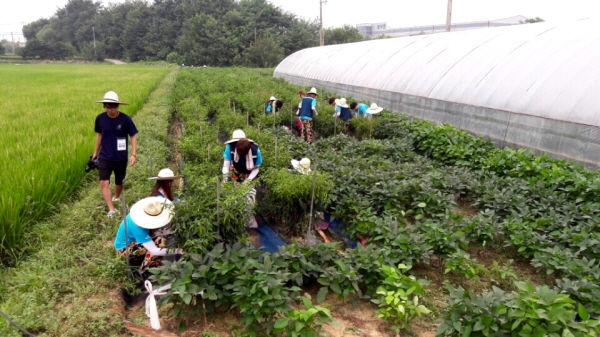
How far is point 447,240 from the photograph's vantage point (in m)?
3.51

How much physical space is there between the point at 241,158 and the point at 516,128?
504 cm

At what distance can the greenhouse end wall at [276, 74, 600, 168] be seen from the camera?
553cm

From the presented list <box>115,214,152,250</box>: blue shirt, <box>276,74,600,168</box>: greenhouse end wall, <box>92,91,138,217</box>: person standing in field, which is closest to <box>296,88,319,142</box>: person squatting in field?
<box>276,74,600,168</box>: greenhouse end wall

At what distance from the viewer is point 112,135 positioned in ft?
14.2

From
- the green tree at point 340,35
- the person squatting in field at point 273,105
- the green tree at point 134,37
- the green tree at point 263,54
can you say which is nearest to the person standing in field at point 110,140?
the person squatting in field at point 273,105

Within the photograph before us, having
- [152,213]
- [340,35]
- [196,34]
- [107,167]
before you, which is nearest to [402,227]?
[152,213]

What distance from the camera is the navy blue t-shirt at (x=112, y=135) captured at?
4.32 metres

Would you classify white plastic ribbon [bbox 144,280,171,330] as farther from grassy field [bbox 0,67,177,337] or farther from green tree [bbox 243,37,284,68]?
green tree [bbox 243,37,284,68]

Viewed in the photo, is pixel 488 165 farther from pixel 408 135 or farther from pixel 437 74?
pixel 437 74

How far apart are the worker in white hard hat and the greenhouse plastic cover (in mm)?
Answer: 4764

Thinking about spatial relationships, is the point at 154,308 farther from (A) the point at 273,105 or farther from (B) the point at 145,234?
(A) the point at 273,105

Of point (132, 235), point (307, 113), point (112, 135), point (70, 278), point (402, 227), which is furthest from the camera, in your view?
point (307, 113)

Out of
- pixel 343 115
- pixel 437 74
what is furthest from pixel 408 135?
pixel 437 74

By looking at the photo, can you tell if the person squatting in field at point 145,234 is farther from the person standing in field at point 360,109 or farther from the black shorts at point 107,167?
the person standing in field at point 360,109
